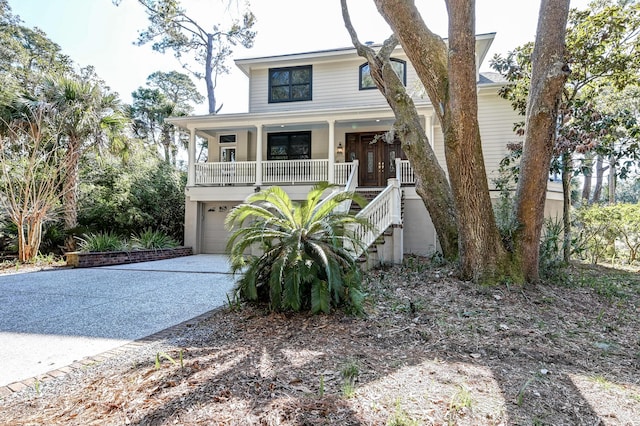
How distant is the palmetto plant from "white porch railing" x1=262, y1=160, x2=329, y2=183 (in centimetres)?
783

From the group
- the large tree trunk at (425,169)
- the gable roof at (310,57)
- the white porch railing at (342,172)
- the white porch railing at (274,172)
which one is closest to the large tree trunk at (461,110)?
the large tree trunk at (425,169)

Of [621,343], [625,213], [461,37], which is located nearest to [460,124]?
[461,37]

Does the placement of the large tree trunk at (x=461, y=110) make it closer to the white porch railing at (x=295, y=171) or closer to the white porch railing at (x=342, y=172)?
the white porch railing at (x=342, y=172)

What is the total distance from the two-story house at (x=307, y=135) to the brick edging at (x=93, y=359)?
8.01 m

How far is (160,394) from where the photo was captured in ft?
7.95

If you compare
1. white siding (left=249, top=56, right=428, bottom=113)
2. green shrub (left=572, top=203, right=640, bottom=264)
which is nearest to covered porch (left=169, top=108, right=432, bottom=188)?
white siding (left=249, top=56, right=428, bottom=113)

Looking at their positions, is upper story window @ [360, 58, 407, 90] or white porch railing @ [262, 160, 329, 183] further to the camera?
upper story window @ [360, 58, 407, 90]

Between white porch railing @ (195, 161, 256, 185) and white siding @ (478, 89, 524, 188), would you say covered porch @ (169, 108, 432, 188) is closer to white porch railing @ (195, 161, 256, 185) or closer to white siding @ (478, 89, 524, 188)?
white porch railing @ (195, 161, 256, 185)

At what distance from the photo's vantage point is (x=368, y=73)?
13836 mm

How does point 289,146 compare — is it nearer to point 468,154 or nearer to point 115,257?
point 115,257

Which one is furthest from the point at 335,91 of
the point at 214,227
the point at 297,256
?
the point at 297,256

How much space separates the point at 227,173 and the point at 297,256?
967 cm

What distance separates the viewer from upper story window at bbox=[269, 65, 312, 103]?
1446cm

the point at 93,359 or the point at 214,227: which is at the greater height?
the point at 214,227
